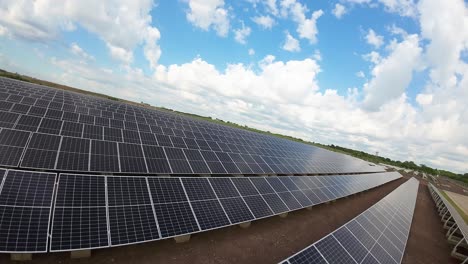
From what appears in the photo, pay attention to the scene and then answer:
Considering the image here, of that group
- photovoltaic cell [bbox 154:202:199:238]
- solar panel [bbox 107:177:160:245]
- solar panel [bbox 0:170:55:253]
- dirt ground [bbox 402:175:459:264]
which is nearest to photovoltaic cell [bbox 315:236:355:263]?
photovoltaic cell [bbox 154:202:199:238]

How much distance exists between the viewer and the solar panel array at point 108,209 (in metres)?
7.64

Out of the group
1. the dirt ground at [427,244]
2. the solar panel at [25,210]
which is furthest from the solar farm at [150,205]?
the dirt ground at [427,244]

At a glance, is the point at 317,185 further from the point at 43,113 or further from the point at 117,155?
the point at 43,113

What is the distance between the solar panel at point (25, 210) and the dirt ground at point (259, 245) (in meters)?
1.79

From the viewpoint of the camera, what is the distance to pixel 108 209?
9391mm

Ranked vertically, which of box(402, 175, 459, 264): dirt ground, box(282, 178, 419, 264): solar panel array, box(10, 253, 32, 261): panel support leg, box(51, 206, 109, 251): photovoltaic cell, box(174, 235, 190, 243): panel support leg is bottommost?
box(10, 253, 32, 261): panel support leg

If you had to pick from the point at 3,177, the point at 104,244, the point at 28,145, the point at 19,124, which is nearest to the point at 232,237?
the point at 104,244

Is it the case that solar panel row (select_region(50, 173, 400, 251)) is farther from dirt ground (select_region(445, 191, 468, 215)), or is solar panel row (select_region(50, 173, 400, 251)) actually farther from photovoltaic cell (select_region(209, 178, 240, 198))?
dirt ground (select_region(445, 191, 468, 215))

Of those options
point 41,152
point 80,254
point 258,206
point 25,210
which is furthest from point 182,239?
point 41,152

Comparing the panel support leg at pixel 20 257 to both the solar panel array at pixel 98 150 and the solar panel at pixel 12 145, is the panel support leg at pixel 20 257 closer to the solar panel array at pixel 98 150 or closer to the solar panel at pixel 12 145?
the solar panel array at pixel 98 150

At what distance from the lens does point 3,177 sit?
28.6 feet

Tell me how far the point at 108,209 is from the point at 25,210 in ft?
8.45

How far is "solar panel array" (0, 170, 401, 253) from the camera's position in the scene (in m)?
7.64

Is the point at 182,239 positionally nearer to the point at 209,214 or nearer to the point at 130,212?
the point at 209,214
